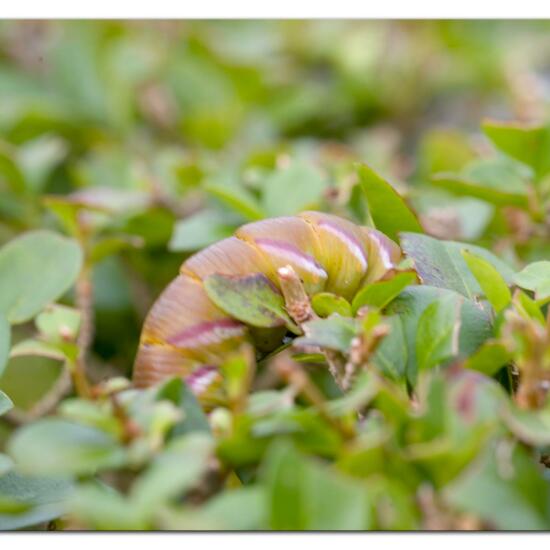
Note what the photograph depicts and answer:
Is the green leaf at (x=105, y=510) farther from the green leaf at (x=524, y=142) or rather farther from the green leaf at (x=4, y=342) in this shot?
A: the green leaf at (x=524, y=142)

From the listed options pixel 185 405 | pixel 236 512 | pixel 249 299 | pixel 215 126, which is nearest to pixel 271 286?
pixel 249 299

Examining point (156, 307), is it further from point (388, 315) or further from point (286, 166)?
point (286, 166)

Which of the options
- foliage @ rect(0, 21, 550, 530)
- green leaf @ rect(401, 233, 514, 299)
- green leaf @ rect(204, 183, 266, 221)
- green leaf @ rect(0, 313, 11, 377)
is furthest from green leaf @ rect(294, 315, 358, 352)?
green leaf @ rect(204, 183, 266, 221)

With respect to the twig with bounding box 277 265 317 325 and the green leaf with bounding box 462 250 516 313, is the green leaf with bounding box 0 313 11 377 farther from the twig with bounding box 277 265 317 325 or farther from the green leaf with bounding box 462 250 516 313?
the green leaf with bounding box 462 250 516 313

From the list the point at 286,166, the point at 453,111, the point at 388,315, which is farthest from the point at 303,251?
the point at 453,111

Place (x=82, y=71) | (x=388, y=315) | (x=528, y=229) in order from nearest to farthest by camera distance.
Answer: (x=388, y=315) → (x=528, y=229) → (x=82, y=71)

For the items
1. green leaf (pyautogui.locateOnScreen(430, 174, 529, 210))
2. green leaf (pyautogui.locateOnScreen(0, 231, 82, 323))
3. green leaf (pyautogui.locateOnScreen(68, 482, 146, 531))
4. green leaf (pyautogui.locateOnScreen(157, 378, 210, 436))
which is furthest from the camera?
green leaf (pyautogui.locateOnScreen(430, 174, 529, 210))
